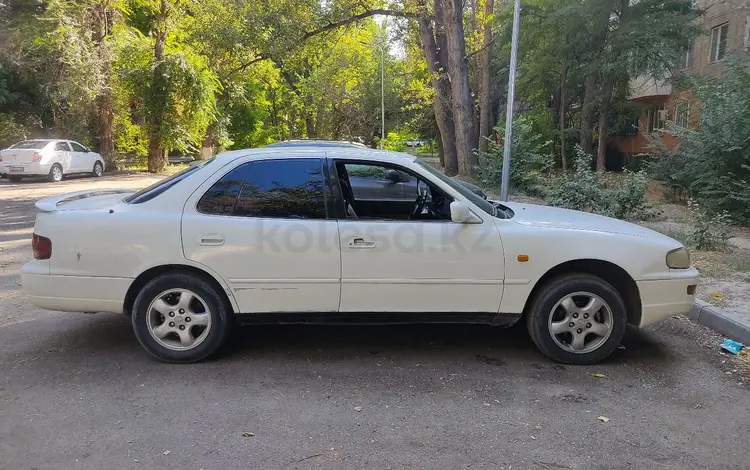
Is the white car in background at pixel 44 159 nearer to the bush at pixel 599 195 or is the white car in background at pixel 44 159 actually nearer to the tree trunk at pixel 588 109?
the bush at pixel 599 195

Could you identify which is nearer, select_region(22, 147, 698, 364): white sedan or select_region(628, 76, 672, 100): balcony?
select_region(22, 147, 698, 364): white sedan

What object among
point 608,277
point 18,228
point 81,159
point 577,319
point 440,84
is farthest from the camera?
point 81,159

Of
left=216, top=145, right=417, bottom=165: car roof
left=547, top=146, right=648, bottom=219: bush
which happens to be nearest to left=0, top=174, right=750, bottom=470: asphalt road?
left=216, top=145, right=417, bottom=165: car roof

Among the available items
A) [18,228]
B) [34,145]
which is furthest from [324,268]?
[34,145]

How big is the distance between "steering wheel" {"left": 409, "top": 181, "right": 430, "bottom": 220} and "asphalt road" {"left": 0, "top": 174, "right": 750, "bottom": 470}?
3.79ft

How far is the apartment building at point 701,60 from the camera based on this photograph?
57.5 feet

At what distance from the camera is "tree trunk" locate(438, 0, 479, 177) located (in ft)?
53.5

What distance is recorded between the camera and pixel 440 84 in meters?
20.2

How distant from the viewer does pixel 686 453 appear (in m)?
3.14

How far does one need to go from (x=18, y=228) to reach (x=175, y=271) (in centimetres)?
811

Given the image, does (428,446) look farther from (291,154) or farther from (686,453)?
(291,154)

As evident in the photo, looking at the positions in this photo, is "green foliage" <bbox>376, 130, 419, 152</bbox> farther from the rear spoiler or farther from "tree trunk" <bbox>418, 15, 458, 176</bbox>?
the rear spoiler

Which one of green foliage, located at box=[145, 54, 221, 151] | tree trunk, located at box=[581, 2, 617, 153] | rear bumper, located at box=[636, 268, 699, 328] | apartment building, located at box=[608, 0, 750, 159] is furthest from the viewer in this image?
green foliage, located at box=[145, 54, 221, 151]

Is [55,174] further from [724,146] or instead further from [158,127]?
[724,146]
